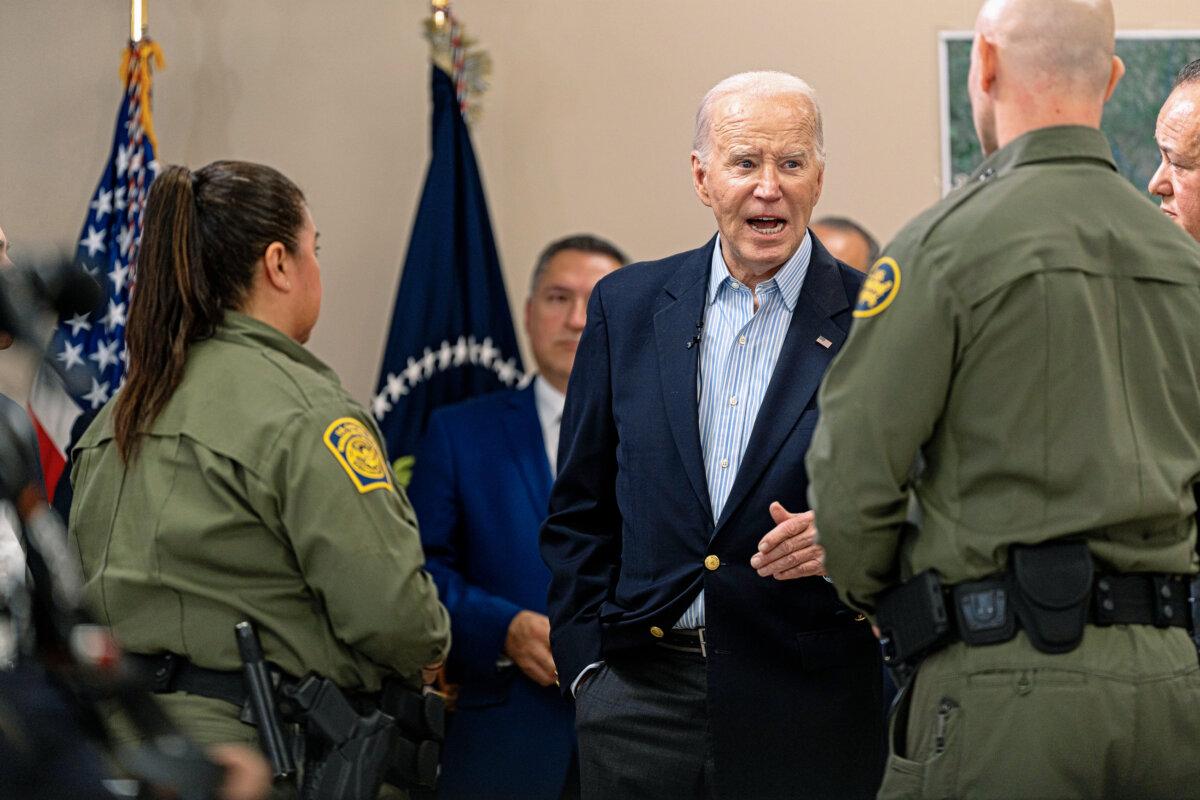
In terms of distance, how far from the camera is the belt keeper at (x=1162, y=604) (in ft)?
6.01

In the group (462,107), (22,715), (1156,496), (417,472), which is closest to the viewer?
(22,715)

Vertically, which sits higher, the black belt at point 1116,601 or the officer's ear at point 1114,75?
the officer's ear at point 1114,75

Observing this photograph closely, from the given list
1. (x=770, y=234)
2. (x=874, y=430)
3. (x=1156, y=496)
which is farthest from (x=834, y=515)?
(x=770, y=234)

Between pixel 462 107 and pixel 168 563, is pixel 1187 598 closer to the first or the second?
pixel 168 563

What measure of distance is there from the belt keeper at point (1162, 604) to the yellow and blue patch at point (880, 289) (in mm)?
481

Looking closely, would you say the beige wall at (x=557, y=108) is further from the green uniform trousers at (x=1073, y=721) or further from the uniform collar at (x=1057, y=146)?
the green uniform trousers at (x=1073, y=721)

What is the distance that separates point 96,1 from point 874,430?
3.17 meters

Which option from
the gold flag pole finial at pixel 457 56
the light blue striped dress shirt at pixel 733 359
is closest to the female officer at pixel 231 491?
the light blue striped dress shirt at pixel 733 359

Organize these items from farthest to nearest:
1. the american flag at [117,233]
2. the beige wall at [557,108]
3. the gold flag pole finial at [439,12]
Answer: the beige wall at [557,108] → the gold flag pole finial at [439,12] → the american flag at [117,233]

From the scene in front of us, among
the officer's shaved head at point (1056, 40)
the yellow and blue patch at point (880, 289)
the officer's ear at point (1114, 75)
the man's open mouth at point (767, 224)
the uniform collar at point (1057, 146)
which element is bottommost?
the yellow and blue patch at point (880, 289)

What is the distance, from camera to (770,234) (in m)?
2.60

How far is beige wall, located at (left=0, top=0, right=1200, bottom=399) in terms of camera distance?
4.45 m

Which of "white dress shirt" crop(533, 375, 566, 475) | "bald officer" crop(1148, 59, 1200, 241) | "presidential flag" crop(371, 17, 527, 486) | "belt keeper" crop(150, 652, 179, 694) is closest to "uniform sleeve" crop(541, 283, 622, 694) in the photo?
"belt keeper" crop(150, 652, 179, 694)

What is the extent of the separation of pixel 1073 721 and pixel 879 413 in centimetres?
44
